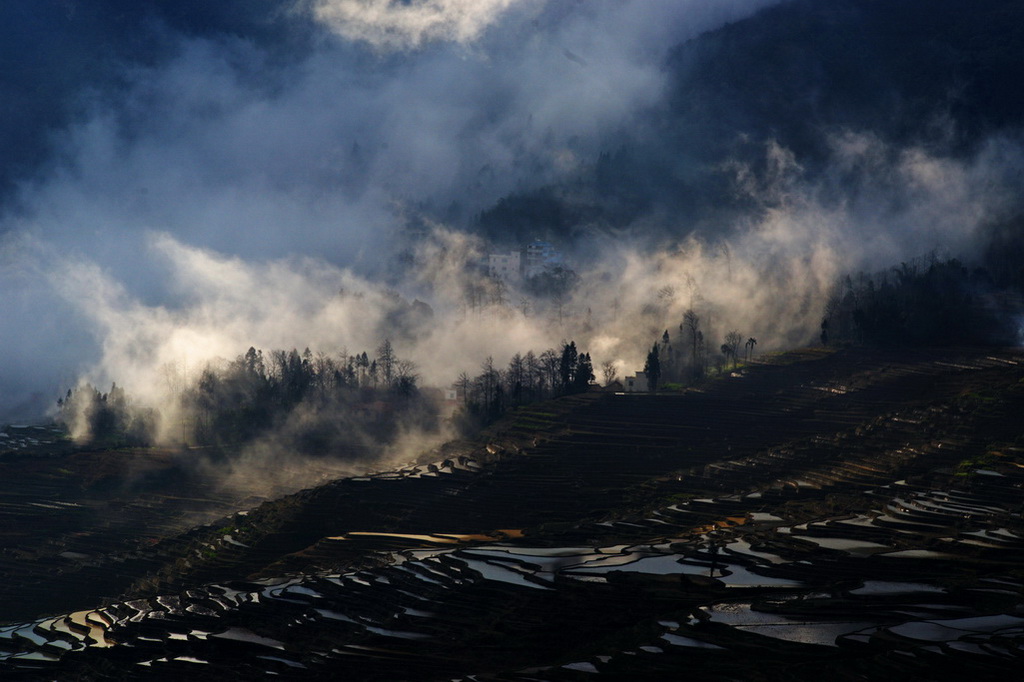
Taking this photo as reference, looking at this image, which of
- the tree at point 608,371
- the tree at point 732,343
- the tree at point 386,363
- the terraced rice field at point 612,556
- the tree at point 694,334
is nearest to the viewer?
the terraced rice field at point 612,556

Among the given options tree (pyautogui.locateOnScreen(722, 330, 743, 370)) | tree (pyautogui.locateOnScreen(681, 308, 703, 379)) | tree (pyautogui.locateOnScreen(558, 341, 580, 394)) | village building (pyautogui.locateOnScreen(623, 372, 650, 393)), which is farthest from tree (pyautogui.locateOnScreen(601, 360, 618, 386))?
tree (pyautogui.locateOnScreen(722, 330, 743, 370))

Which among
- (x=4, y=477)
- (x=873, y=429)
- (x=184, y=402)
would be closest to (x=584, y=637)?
(x=873, y=429)

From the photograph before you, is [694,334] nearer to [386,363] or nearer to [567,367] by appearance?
[567,367]

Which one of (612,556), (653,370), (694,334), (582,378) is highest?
(694,334)

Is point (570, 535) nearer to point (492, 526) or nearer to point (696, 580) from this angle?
point (492, 526)

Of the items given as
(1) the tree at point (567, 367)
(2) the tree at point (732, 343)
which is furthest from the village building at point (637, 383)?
(2) the tree at point (732, 343)

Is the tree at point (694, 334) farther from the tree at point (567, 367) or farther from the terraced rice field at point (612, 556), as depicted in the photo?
the terraced rice field at point (612, 556)

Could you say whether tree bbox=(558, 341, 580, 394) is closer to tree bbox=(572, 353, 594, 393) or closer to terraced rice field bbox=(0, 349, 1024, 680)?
tree bbox=(572, 353, 594, 393)

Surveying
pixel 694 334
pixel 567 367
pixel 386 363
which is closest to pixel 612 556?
pixel 567 367
